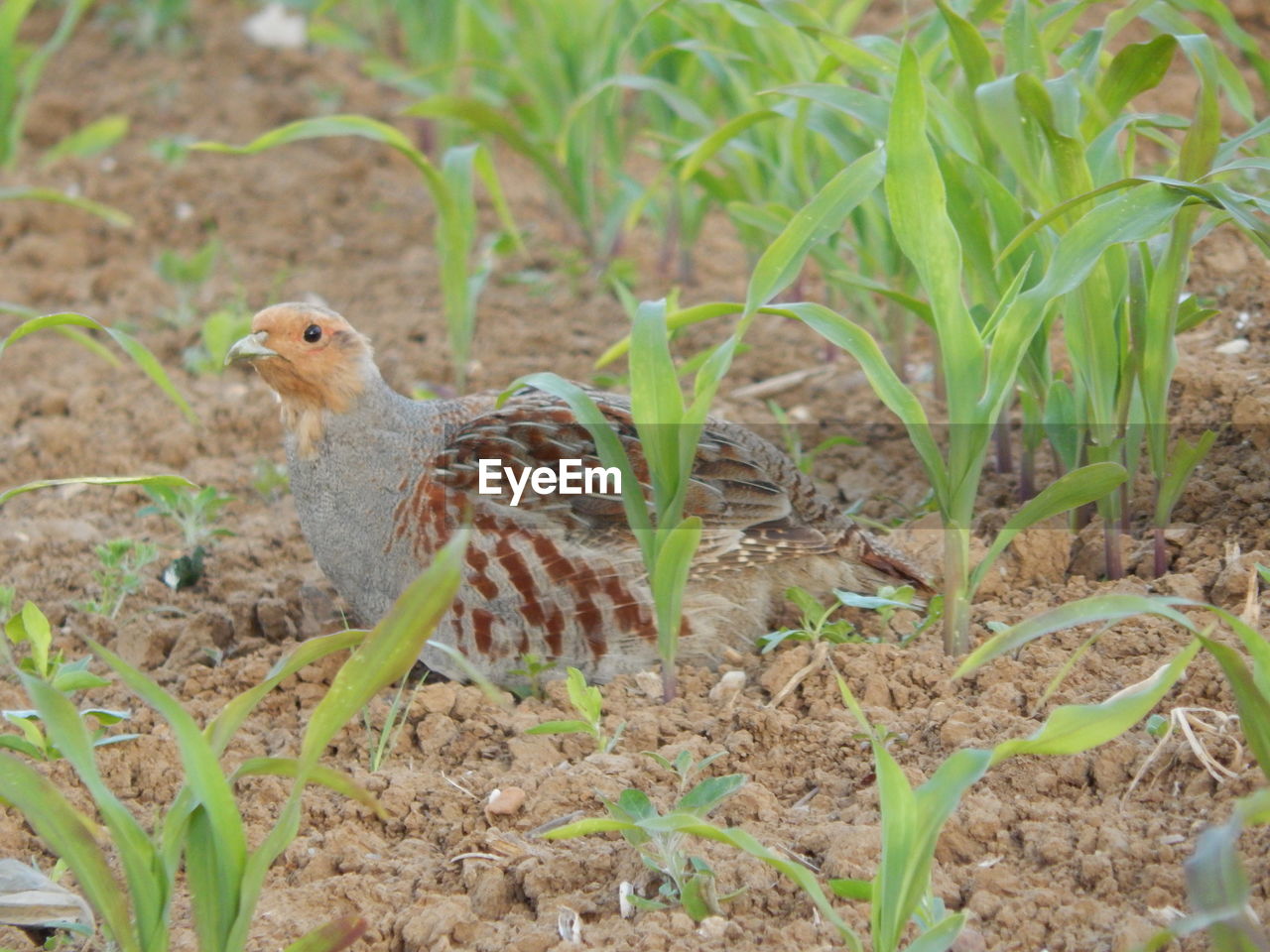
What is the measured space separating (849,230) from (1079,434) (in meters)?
1.56

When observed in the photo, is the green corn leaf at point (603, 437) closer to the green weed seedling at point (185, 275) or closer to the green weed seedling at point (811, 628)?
the green weed seedling at point (811, 628)

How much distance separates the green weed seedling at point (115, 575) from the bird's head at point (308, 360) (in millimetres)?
442

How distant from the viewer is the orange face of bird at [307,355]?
123 inches

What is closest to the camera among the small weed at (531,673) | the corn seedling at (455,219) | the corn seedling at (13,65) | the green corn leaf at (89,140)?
the small weed at (531,673)

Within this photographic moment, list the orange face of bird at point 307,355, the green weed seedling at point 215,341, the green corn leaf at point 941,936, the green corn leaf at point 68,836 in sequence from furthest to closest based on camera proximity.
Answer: the green weed seedling at point 215,341
the orange face of bird at point 307,355
the green corn leaf at point 68,836
the green corn leaf at point 941,936

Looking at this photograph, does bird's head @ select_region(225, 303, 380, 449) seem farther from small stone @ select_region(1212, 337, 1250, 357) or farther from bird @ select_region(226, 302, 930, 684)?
small stone @ select_region(1212, 337, 1250, 357)

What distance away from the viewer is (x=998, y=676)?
8.71 ft

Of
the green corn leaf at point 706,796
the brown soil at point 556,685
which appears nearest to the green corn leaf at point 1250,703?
the brown soil at point 556,685

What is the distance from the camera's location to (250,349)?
3080 mm

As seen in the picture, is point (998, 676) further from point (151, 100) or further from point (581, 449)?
point (151, 100)

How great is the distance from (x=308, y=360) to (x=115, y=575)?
0.72m

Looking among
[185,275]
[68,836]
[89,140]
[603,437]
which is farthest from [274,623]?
[89,140]

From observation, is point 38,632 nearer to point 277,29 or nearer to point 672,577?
point 672,577

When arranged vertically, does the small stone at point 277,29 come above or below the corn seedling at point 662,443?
above
